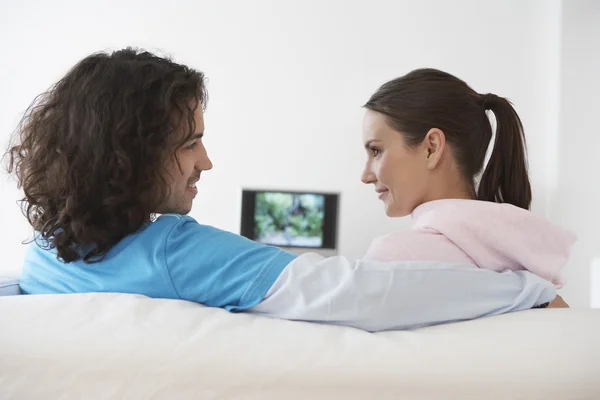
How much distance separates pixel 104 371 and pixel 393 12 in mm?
4574

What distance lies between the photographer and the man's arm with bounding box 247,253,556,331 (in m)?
0.77

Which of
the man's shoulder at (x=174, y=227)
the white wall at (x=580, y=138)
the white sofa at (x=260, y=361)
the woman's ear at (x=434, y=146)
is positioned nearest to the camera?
the white sofa at (x=260, y=361)

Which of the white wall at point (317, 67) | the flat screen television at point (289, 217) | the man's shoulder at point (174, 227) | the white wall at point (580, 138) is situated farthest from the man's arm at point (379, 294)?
the white wall at point (580, 138)

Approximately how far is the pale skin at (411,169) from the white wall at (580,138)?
3.48 meters

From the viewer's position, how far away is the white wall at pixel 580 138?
4531 mm

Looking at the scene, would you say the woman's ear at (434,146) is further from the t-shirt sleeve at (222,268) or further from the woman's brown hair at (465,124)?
the t-shirt sleeve at (222,268)

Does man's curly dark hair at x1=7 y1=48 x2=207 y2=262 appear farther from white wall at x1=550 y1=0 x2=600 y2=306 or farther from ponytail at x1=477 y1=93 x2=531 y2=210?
white wall at x1=550 y1=0 x2=600 y2=306

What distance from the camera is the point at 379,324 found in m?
0.78

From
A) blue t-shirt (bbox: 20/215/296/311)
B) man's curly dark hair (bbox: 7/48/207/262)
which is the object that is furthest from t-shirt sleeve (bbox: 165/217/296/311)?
man's curly dark hair (bbox: 7/48/207/262)

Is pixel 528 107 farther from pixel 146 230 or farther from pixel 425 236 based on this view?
pixel 146 230

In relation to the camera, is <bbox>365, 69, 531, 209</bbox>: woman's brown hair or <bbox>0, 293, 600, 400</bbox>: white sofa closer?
<bbox>0, 293, 600, 400</bbox>: white sofa

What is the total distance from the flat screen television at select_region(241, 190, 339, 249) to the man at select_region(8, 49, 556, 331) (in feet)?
11.3

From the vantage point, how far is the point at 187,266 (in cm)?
84

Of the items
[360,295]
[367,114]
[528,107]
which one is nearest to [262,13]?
[528,107]
